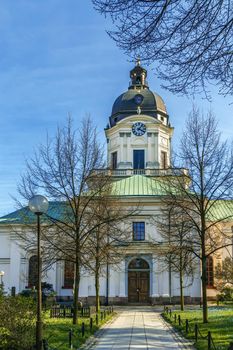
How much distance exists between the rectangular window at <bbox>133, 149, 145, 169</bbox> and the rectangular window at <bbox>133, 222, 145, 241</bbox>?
32.5 feet

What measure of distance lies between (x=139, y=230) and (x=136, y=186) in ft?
15.9

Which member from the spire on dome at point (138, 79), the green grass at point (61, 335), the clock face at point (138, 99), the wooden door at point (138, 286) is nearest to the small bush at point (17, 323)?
the green grass at point (61, 335)

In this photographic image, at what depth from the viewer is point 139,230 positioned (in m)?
48.2

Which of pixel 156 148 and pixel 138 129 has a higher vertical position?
pixel 138 129

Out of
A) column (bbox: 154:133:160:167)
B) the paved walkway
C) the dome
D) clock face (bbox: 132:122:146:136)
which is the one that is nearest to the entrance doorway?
→ column (bbox: 154:133:160:167)

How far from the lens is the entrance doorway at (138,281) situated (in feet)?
155

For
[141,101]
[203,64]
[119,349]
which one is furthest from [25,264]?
[203,64]

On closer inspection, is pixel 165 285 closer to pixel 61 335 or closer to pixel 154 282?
pixel 154 282

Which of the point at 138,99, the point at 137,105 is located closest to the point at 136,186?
the point at 137,105

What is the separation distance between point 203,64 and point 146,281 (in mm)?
39745

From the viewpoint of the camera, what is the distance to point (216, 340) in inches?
679

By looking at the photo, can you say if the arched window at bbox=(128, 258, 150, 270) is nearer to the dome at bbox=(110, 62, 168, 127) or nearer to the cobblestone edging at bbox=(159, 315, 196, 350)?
the dome at bbox=(110, 62, 168, 127)

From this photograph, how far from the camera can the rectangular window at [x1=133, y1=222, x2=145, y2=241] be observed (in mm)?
47906

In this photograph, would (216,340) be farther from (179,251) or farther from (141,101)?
(141,101)
